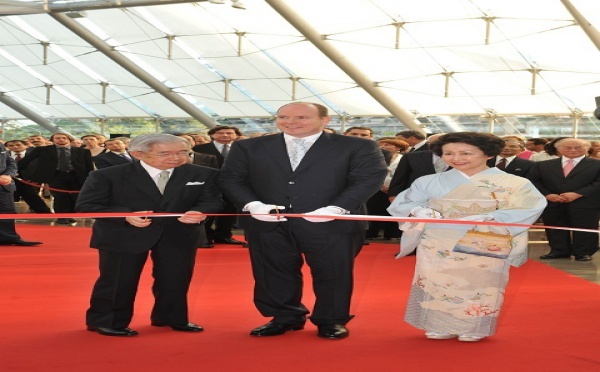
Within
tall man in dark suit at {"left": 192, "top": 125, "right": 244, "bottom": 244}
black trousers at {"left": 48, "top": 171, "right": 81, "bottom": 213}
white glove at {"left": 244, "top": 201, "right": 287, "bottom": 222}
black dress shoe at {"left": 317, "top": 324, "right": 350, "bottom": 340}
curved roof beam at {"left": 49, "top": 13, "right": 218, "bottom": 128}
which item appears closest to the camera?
white glove at {"left": 244, "top": 201, "right": 287, "bottom": 222}

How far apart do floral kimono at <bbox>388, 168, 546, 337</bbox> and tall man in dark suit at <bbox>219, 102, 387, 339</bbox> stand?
372 millimetres

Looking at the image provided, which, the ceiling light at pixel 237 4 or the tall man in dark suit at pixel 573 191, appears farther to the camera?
the ceiling light at pixel 237 4

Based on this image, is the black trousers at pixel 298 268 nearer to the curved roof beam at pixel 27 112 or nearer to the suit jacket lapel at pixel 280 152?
the suit jacket lapel at pixel 280 152

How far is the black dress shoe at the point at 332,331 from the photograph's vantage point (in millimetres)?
5488

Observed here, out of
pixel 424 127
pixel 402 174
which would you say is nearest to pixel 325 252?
pixel 402 174

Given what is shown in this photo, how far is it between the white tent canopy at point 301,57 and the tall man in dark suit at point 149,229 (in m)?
11.9

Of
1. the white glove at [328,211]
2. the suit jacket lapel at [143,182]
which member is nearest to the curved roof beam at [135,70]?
the suit jacket lapel at [143,182]

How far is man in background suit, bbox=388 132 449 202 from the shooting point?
1031cm

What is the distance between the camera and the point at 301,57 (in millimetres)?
21188

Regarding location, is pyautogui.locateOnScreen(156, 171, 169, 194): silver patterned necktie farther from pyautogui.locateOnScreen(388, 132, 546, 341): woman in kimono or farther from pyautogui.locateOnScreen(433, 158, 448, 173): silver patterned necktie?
pyautogui.locateOnScreen(433, 158, 448, 173): silver patterned necktie

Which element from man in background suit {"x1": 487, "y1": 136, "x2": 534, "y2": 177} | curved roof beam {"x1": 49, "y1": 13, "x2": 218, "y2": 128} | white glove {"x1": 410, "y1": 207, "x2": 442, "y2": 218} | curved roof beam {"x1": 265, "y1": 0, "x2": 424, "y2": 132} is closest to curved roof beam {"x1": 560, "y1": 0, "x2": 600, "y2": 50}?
curved roof beam {"x1": 265, "y1": 0, "x2": 424, "y2": 132}

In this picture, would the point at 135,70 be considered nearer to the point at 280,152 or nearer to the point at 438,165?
the point at 438,165

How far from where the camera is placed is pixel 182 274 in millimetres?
5691

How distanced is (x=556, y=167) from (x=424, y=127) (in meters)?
11.5
